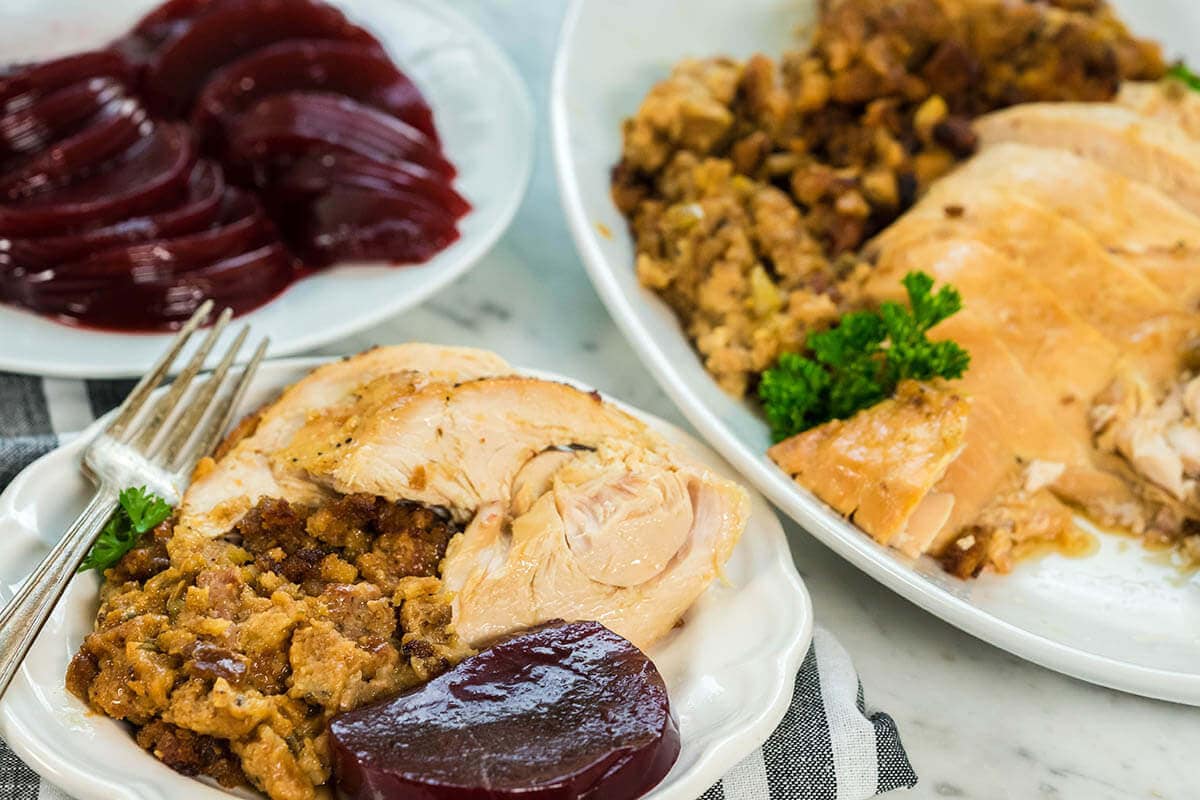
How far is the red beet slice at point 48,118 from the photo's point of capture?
3527 millimetres

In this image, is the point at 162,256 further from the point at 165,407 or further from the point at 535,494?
the point at 535,494

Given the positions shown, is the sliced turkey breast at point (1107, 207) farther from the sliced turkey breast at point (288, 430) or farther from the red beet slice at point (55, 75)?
the red beet slice at point (55, 75)

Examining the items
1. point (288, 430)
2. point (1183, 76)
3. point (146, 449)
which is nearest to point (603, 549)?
point (288, 430)

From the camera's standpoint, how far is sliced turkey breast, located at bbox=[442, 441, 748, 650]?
7.38ft

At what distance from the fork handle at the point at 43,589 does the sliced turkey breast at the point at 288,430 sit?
16cm

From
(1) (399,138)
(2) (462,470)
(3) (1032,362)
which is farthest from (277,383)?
(3) (1032,362)

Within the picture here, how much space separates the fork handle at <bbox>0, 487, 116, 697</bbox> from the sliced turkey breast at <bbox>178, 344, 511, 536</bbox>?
0.53 ft

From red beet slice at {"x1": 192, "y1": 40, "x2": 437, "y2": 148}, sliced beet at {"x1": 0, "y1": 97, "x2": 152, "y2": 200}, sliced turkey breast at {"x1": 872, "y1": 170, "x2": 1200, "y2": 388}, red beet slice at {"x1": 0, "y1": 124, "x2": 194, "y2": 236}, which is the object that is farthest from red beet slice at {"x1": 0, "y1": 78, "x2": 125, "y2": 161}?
sliced turkey breast at {"x1": 872, "y1": 170, "x2": 1200, "y2": 388}

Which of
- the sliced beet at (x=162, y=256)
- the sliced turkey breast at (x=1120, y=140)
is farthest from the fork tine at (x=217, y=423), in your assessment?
the sliced turkey breast at (x=1120, y=140)

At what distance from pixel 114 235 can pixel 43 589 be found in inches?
57.3

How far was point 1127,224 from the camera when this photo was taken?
346cm

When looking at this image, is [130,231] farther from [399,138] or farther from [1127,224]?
[1127,224]

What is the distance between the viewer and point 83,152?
3.46m

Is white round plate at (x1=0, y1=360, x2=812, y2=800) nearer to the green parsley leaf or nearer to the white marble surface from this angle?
the white marble surface
